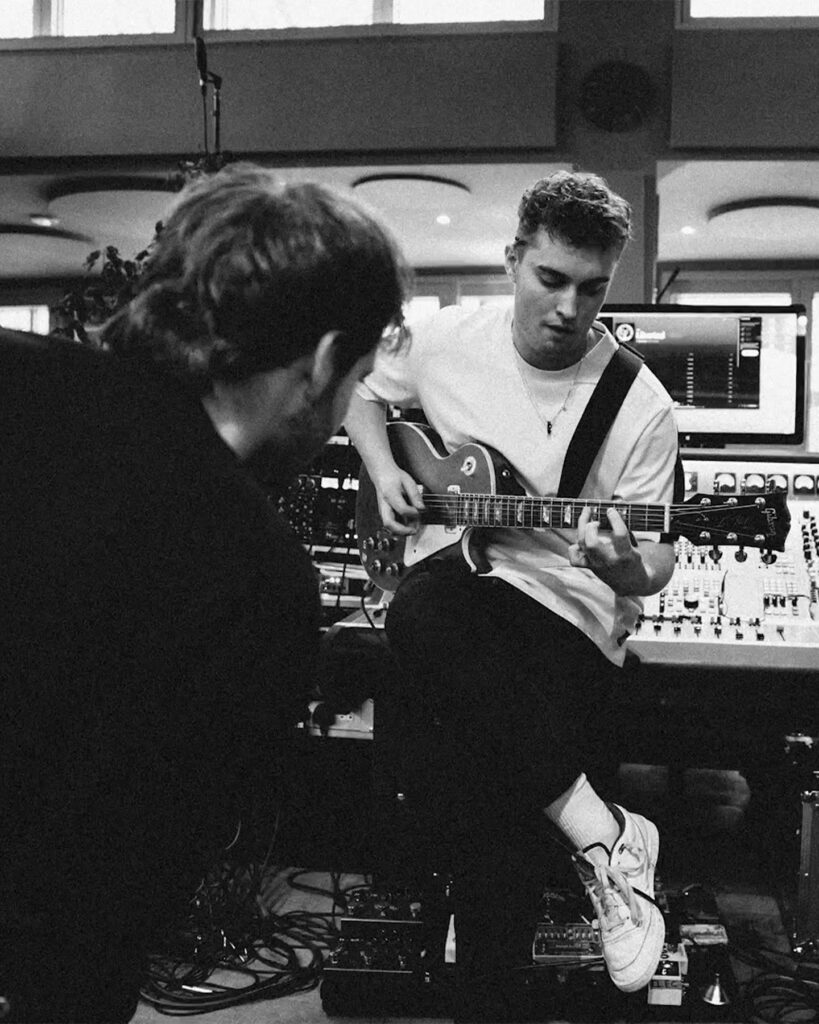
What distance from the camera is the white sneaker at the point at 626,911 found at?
179cm

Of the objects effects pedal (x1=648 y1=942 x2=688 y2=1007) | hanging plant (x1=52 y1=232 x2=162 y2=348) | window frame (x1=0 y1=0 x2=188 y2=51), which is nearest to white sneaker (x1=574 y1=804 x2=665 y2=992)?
effects pedal (x1=648 y1=942 x2=688 y2=1007)

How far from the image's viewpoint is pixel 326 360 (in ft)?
3.30

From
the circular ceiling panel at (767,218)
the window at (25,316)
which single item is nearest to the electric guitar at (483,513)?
the circular ceiling panel at (767,218)

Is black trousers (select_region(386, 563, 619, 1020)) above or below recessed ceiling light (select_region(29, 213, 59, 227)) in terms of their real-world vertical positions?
below

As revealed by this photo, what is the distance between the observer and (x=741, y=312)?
307 centimetres

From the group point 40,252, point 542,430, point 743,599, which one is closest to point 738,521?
point 542,430

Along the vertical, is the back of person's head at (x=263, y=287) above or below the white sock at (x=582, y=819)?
above

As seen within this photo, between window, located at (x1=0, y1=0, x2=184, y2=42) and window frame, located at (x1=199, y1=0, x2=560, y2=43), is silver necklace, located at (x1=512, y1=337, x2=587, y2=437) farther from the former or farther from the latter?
window, located at (x1=0, y1=0, x2=184, y2=42)

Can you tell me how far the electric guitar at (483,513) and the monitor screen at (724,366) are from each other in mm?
872

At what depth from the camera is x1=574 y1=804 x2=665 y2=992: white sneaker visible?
1785 millimetres

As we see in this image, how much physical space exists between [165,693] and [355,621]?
1.65 meters

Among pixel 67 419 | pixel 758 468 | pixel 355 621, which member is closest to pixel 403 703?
pixel 355 621

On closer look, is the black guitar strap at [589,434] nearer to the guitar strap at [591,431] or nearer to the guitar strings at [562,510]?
the guitar strap at [591,431]

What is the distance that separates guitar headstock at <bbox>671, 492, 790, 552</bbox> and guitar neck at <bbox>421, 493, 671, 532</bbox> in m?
Answer: 0.05
